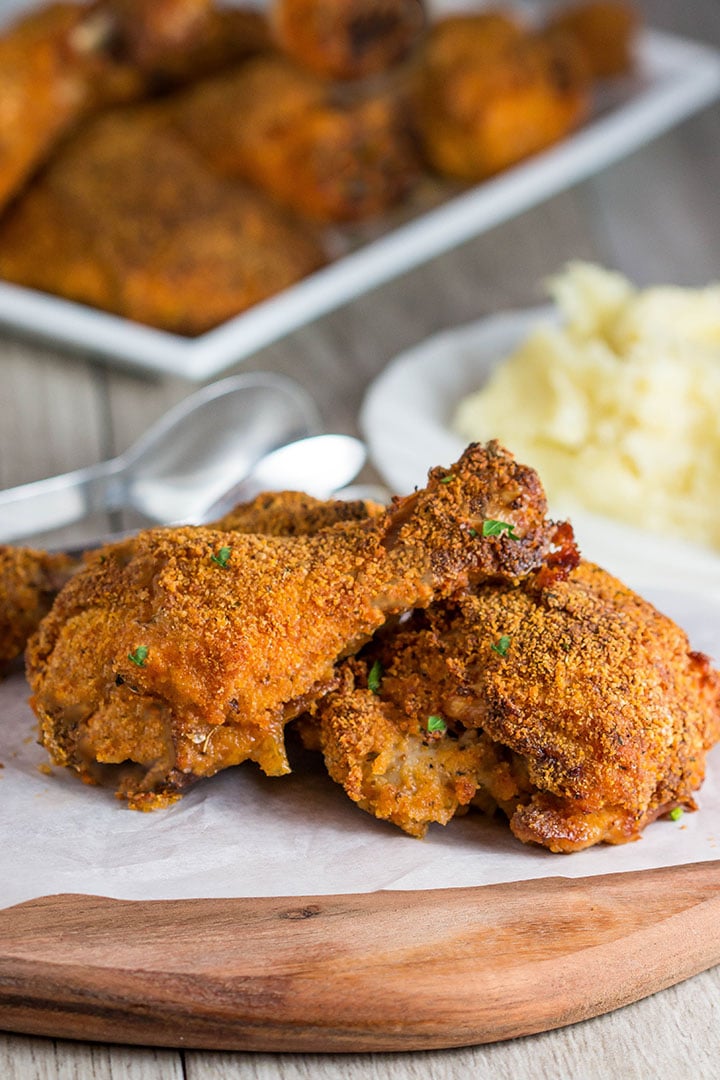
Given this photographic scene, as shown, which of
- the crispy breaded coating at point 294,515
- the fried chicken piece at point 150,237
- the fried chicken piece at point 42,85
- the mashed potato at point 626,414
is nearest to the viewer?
the crispy breaded coating at point 294,515

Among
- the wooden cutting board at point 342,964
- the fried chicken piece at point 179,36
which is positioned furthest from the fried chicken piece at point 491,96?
the wooden cutting board at point 342,964

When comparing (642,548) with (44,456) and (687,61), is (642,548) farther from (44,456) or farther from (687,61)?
(687,61)

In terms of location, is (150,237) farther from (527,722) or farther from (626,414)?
(527,722)

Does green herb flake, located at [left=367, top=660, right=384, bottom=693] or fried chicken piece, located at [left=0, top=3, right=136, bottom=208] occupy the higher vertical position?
fried chicken piece, located at [left=0, top=3, right=136, bottom=208]

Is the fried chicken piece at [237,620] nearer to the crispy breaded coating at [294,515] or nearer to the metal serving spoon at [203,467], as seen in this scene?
the crispy breaded coating at [294,515]

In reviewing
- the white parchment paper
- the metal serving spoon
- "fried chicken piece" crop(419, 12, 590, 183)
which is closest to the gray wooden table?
the metal serving spoon

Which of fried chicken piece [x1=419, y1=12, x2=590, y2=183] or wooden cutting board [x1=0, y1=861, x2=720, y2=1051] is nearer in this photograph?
wooden cutting board [x1=0, y1=861, x2=720, y2=1051]

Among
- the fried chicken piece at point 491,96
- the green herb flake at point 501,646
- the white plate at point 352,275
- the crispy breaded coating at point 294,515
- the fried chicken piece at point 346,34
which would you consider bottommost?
the green herb flake at point 501,646

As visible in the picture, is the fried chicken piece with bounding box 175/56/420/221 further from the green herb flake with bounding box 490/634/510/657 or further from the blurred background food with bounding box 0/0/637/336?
the green herb flake with bounding box 490/634/510/657
